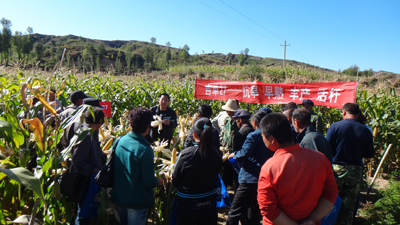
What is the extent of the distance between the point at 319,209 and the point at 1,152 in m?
2.89

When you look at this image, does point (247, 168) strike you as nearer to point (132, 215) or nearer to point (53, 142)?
point (132, 215)

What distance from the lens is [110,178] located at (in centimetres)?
242

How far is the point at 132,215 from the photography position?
7.98 ft

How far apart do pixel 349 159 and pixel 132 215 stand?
9.73 ft

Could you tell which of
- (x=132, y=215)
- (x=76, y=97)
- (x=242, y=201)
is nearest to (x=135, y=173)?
(x=132, y=215)

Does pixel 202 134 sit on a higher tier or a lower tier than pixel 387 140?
higher

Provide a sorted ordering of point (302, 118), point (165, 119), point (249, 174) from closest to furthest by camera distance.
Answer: point (302, 118)
point (249, 174)
point (165, 119)

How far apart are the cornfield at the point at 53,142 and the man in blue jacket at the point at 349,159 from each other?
7.68 feet

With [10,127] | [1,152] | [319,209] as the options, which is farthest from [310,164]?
[1,152]

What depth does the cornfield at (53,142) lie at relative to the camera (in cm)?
194

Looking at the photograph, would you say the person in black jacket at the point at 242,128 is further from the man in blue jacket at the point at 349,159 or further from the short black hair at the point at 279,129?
the short black hair at the point at 279,129

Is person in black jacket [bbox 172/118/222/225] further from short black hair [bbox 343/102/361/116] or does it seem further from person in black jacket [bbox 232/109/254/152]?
short black hair [bbox 343/102/361/116]

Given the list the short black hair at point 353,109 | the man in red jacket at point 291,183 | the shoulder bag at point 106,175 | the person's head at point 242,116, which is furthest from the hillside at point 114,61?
the man in red jacket at point 291,183

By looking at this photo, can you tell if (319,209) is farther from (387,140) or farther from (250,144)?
(387,140)
